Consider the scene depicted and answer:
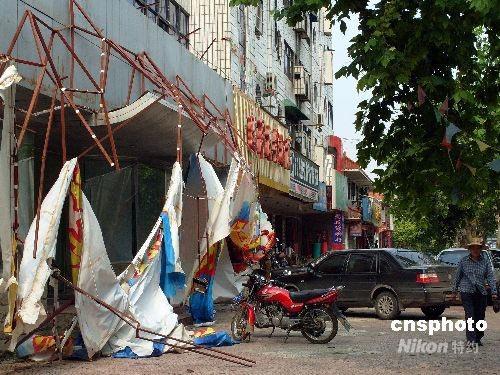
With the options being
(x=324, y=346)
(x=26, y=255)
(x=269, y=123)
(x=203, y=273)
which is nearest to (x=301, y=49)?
(x=269, y=123)

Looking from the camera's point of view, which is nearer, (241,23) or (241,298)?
(241,298)

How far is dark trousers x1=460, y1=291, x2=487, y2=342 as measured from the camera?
41.8ft

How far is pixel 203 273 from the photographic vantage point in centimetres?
1602

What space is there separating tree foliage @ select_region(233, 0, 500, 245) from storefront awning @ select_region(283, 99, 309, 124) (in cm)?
2279

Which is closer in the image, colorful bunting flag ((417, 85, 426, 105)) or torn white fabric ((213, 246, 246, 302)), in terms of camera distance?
colorful bunting flag ((417, 85, 426, 105))

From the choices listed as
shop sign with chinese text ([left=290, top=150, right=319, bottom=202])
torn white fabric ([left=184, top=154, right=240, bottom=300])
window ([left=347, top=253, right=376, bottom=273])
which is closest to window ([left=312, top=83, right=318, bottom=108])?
shop sign with chinese text ([left=290, top=150, right=319, bottom=202])

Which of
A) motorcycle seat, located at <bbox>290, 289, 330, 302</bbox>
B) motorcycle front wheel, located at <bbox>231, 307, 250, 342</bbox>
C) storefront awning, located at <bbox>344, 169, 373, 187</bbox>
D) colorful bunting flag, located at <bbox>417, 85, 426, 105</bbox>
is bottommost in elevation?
motorcycle front wheel, located at <bbox>231, 307, 250, 342</bbox>

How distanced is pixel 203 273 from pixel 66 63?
490 cm

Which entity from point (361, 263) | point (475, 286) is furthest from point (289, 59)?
point (475, 286)

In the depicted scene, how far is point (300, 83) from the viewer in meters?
37.0

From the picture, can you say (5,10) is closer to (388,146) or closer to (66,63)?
(66,63)

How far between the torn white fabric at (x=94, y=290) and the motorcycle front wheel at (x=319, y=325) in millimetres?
3289

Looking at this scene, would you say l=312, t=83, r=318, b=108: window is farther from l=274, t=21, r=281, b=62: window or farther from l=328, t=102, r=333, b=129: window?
l=274, t=21, r=281, b=62: window

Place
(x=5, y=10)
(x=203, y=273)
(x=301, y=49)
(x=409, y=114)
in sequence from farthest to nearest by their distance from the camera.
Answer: (x=301, y=49)
(x=203, y=273)
(x=5, y=10)
(x=409, y=114)
